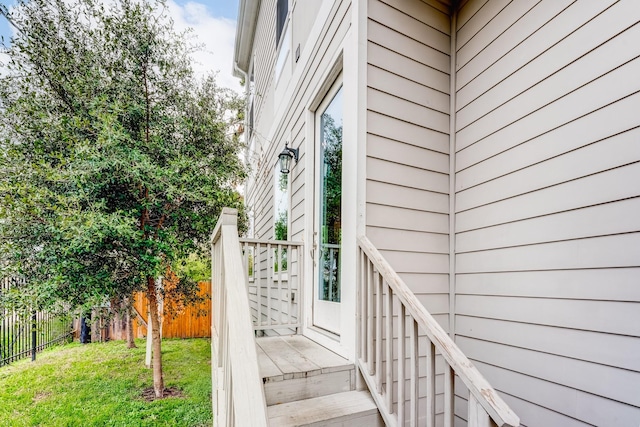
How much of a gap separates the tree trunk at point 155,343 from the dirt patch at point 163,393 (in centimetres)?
6

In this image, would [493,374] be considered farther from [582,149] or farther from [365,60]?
[365,60]

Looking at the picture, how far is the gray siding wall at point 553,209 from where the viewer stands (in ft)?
4.74

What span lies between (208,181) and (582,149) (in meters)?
3.64

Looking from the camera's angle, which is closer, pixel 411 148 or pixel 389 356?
pixel 389 356

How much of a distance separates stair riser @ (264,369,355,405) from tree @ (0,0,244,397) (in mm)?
2441

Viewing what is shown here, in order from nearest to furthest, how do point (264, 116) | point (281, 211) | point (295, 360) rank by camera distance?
point (295, 360), point (281, 211), point (264, 116)

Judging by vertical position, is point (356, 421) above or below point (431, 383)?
below

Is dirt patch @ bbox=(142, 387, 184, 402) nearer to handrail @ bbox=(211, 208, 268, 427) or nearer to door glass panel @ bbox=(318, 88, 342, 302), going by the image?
door glass panel @ bbox=(318, 88, 342, 302)

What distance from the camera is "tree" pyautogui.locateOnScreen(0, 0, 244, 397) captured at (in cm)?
333

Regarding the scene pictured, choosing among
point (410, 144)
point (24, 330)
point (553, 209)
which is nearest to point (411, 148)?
point (410, 144)

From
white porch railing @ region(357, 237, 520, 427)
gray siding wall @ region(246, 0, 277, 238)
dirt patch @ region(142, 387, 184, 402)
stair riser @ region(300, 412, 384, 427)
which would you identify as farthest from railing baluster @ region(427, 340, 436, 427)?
gray siding wall @ region(246, 0, 277, 238)

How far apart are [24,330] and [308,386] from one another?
5.52 m

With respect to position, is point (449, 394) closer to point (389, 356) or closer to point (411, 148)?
point (389, 356)

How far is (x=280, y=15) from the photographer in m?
5.13
